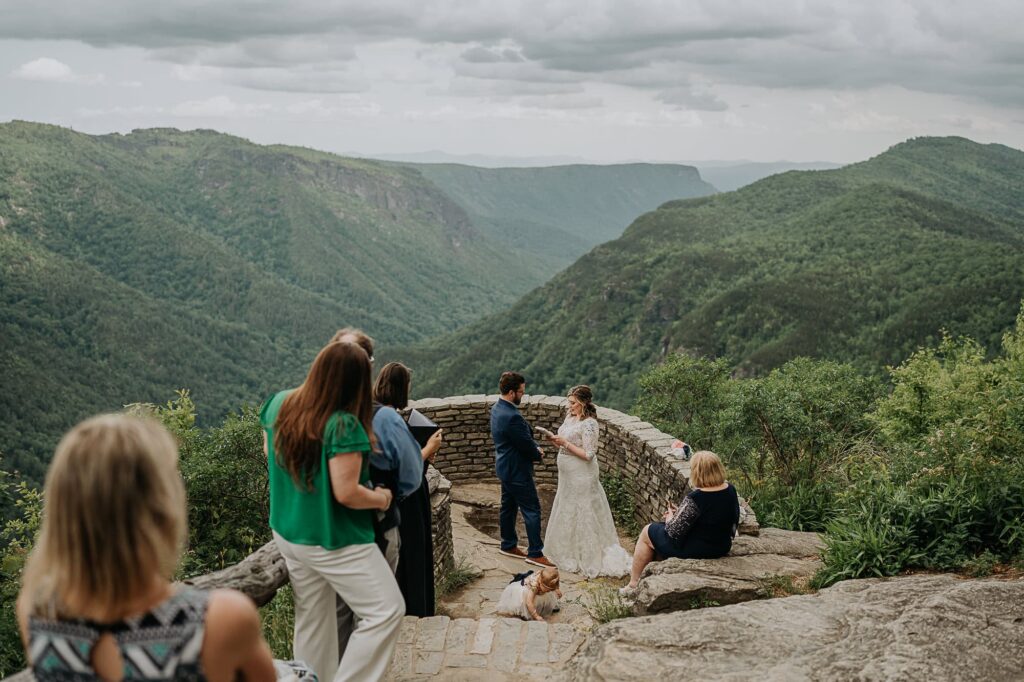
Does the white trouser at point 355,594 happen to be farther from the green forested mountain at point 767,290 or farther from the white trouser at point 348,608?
the green forested mountain at point 767,290

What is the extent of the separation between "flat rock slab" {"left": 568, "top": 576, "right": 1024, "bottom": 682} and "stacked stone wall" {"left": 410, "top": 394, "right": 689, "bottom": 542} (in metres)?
4.54

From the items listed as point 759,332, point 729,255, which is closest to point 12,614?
point 759,332

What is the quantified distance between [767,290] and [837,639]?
56.4m

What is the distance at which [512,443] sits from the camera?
781 centimetres

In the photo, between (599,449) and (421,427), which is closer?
(421,427)

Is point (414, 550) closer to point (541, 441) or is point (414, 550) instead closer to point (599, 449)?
point (599, 449)

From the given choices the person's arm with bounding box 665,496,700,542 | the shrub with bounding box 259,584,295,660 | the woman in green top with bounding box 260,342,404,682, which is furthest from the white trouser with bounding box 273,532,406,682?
the person's arm with bounding box 665,496,700,542

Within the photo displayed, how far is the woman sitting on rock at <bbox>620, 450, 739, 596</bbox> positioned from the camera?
20.3 feet

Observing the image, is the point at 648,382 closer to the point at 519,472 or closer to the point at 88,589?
the point at 519,472

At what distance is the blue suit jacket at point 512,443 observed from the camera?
768cm

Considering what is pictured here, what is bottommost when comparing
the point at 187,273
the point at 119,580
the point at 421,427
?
the point at 187,273

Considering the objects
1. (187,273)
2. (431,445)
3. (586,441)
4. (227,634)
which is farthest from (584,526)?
(187,273)

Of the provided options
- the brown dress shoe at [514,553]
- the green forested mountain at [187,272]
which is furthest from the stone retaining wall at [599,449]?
the green forested mountain at [187,272]

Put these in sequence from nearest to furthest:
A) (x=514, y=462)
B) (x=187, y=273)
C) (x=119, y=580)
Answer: (x=119, y=580) → (x=514, y=462) → (x=187, y=273)
